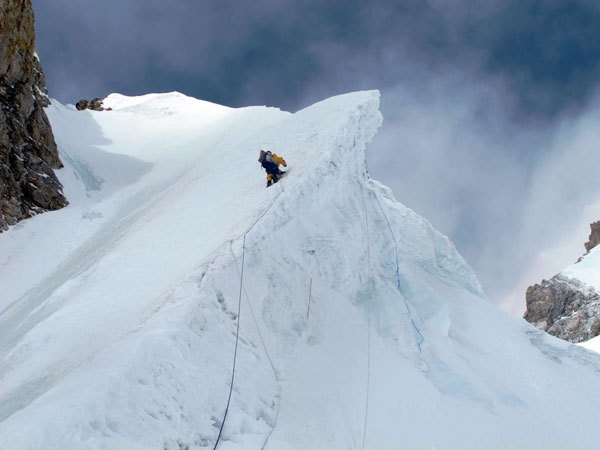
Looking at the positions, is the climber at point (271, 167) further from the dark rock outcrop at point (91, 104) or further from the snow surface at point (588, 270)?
the snow surface at point (588, 270)

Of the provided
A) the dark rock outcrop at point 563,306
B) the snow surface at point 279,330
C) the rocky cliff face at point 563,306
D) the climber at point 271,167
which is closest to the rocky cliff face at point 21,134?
the snow surface at point 279,330

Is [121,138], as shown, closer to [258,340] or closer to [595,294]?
[258,340]

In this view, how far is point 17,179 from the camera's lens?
66.9 ft

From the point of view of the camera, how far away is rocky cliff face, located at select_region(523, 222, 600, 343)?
7700cm

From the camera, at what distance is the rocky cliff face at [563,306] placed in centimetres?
7700

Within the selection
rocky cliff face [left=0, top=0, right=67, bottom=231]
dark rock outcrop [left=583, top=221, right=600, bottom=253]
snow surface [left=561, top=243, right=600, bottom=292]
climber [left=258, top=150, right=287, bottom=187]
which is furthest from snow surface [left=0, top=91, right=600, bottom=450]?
dark rock outcrop [left=583, top=221, right=600, bottom=253]

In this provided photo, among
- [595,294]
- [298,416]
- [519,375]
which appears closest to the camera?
[298,416]

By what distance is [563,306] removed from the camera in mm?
89500

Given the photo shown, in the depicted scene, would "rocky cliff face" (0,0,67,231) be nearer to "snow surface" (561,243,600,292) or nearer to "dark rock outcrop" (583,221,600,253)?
"snow surface" (561,243,600,292)

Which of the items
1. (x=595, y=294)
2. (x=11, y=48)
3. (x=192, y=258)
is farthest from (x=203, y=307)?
(x=595, y=294)

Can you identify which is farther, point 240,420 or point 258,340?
point 258,340

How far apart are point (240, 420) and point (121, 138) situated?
3090 centimetres

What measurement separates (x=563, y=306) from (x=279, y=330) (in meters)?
96.6

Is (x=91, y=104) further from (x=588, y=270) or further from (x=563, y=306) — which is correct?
(x=588, y=270)
